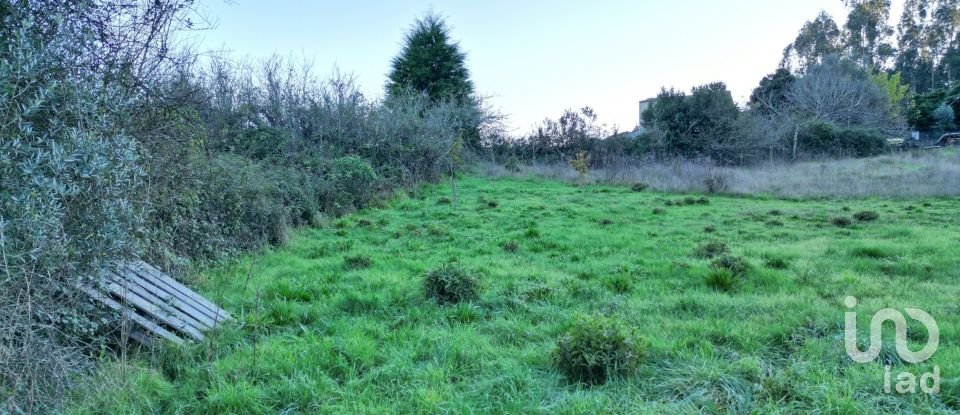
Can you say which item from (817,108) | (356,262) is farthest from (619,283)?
(817,108)

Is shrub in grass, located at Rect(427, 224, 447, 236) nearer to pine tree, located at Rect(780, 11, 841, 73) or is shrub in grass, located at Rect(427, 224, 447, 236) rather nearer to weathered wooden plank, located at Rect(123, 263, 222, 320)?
weathered wooden plank, located at Rect(123, 263, 222, 320)

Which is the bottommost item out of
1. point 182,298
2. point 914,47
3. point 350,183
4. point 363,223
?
point 363,223

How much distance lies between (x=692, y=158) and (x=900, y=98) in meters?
27.1

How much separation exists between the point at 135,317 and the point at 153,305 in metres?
0.27

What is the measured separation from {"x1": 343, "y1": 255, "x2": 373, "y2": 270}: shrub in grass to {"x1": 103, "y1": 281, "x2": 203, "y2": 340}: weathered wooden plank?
2.47 metres

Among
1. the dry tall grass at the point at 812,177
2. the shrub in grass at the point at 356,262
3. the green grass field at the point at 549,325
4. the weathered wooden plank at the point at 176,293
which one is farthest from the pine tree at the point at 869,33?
the weathered wooden plank at the point at 176,293

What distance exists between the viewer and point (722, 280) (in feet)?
15.8

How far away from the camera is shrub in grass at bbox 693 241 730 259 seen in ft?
20.1

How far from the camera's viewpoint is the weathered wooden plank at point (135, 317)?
2998 mm

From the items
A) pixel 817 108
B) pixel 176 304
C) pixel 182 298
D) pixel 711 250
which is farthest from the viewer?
pixel 817 108

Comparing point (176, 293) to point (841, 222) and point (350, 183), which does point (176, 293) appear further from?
point (841, 222)

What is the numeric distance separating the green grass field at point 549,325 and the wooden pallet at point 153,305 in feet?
0.60

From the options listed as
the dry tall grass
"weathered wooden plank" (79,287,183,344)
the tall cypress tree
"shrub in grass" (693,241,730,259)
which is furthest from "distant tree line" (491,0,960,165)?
"weathered wooden plank" (79,287,183,344)

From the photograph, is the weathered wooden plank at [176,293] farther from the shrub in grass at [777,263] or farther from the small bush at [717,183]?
the small bush at [717,183]
